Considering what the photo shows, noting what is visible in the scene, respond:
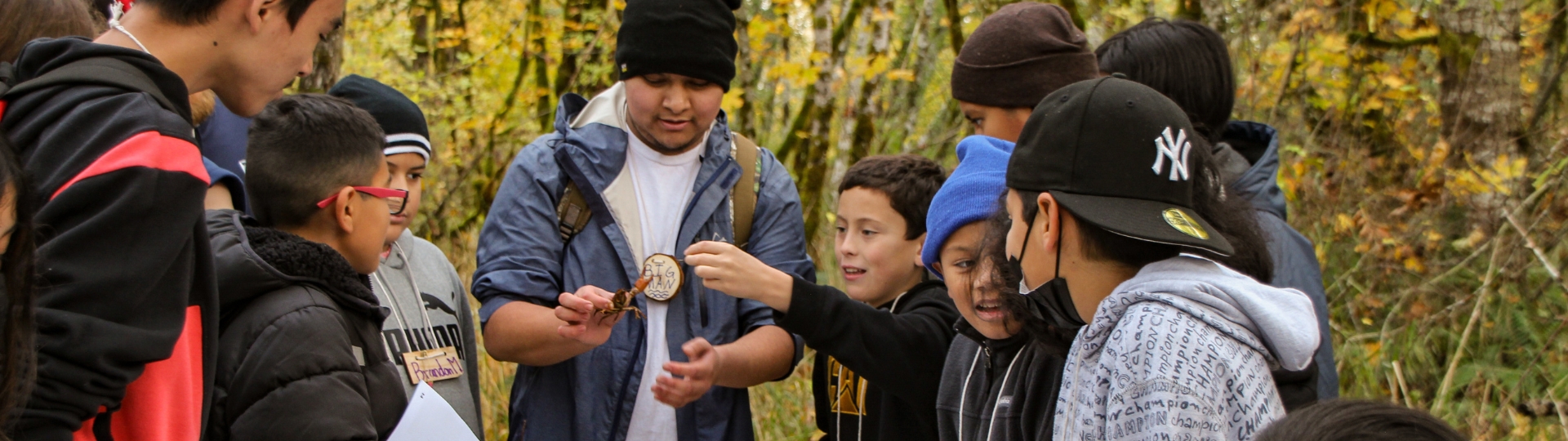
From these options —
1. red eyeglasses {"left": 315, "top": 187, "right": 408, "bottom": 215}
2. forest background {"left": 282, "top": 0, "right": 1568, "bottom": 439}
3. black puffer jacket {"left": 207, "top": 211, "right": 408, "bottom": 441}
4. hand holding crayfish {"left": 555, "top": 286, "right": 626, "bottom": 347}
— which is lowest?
forest background {"left": 282, "top": 0, "right": 1568, "bottom": 439}

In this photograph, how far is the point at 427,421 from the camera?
6.92 feet

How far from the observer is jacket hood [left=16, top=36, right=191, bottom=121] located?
1660mm

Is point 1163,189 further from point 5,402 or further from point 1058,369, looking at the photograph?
point 5,402

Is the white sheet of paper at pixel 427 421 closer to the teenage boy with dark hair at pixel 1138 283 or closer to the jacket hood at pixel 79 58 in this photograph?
the jacket hood at pixel 79 58

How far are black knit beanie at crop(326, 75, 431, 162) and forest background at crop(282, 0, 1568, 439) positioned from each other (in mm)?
2202

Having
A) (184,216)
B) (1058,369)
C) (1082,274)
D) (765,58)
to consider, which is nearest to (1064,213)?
(1082,274)

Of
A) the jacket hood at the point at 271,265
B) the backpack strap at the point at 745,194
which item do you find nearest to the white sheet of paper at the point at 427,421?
the jacket hood at the point at 271,265

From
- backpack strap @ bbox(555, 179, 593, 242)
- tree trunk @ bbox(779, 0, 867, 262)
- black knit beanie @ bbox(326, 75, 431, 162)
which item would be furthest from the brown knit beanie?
tree trunk @ bbox(779, 0, 867, 262)

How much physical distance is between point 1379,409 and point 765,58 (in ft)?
24.0

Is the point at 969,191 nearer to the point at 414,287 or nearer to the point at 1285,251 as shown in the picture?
the point at 1285,251

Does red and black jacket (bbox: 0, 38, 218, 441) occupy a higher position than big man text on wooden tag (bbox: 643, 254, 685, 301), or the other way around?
red and black jacket (bbox: 0, 38, 218, 441)

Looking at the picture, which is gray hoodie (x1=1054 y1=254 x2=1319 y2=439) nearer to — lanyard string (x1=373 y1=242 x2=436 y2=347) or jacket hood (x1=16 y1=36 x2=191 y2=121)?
jacket hood (x1=16 y1=36 x2=191 y2=121)

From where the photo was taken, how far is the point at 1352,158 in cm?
644

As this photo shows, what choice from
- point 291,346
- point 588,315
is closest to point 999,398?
point 588,315
